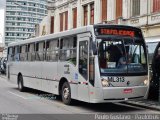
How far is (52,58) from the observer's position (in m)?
16.8

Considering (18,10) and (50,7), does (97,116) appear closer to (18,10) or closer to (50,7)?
(50,7)

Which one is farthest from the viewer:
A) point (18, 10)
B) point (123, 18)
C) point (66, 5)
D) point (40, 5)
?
point (18, 10)

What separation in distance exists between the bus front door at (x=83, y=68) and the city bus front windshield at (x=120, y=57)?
0.69 m

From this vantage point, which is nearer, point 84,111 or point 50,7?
point 84,111

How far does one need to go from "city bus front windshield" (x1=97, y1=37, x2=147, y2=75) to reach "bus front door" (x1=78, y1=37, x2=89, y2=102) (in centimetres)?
69

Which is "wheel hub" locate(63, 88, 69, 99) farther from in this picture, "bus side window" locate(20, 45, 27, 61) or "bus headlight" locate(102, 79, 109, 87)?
"bus side window" locate(20, 45, 27, 61)

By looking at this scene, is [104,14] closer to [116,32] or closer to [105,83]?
[116,32]

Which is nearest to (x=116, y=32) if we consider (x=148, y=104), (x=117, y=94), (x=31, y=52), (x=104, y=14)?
(x=117, y=94)

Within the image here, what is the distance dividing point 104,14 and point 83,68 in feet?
71.1

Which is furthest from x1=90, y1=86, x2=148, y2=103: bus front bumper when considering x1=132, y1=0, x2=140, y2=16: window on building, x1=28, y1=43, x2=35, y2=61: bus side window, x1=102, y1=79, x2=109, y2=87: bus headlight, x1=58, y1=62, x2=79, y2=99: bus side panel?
x1=132, y1=0, x2=140, y2=16: window on building

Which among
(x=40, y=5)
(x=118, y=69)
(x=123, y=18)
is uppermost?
(x=40, y=5)

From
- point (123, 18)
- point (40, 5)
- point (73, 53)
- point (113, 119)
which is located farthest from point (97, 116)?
point (40, 5)

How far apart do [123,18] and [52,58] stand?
1526cm

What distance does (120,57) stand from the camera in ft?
43.4
